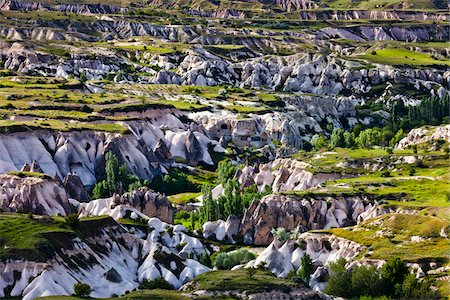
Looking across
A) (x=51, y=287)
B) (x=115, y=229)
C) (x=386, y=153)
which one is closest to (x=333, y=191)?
(x=386, y=153)

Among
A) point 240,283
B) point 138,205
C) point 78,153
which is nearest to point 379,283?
point 240,283

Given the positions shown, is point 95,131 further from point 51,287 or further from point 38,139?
point 51,287

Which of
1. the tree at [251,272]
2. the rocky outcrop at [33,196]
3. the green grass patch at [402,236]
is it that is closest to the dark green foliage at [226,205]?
the green grass patch at [402,236]

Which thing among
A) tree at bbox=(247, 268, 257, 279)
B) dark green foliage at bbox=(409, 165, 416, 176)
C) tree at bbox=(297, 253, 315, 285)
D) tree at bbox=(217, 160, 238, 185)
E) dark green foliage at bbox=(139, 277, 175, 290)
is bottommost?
tree at bbox=(297, 253, 315, 285)

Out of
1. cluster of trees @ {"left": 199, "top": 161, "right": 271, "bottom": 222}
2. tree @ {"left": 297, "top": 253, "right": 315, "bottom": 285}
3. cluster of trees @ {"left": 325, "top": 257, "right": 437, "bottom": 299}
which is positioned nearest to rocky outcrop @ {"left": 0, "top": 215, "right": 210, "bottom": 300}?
tree @ {"left": 297, "top": 253, "right": 315, "bottom": 285}

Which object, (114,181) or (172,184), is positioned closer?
(114,181)

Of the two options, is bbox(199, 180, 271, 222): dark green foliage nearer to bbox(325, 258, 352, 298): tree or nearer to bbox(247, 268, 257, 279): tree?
bbox(325, 258, 352, 298): tree

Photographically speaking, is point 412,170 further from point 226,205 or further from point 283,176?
point 226,205
